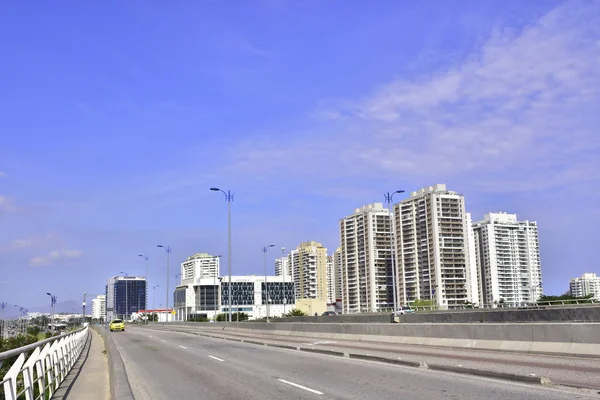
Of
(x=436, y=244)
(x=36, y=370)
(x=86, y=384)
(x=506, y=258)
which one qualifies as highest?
(x=436, y=244)

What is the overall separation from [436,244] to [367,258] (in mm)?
23817

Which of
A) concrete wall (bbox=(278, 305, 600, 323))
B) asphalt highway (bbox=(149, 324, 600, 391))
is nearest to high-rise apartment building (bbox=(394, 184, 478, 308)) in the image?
concrete wall (bbox=(278, 305, 600, 323))

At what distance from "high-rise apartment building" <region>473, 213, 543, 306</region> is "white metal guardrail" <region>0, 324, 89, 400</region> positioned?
13365cm

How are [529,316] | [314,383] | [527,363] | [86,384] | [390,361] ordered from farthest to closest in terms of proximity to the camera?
[529,316] → [390,361] → [527,363] → [86,384] → [314,383]

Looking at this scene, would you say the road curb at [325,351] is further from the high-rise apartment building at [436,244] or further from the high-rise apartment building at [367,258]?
the high-rise apartment building at [367,258]

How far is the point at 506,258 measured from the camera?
142 meters

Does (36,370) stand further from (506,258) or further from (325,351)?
(506,258)

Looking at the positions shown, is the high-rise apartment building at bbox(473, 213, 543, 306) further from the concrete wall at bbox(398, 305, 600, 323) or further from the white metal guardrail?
the white metal guardrail

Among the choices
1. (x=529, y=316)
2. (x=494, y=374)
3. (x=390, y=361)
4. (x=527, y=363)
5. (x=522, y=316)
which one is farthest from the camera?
(x=522, y=316)

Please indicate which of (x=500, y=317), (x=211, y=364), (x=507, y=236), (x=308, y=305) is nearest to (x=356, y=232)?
(x=507, y=236)

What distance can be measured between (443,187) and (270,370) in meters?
108

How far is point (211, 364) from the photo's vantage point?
19.3m

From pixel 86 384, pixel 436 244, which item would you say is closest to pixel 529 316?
pixel 86 384

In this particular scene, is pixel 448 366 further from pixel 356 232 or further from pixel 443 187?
pixel 356 232
